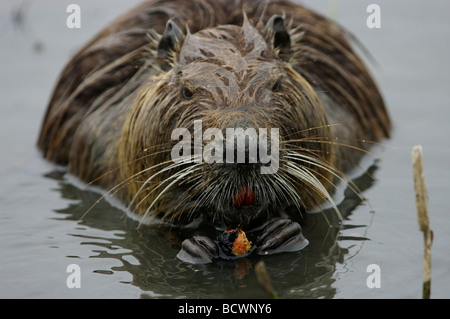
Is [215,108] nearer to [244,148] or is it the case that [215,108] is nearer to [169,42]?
[244,148]

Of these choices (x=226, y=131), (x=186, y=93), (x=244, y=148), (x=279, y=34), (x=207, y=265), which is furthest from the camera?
(x=279, y=34)

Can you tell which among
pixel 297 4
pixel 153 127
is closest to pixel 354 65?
pixel 297 4

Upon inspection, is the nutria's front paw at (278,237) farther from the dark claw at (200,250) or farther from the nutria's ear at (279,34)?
the nutria's ear at (279,34)

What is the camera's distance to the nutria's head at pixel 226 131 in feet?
13.6

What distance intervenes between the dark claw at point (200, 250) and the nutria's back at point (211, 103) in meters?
0.19

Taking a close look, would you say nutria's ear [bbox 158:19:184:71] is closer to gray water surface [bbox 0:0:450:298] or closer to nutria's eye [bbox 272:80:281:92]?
nutria's eye [bbox 272:80:281:92]

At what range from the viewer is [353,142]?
5688mm

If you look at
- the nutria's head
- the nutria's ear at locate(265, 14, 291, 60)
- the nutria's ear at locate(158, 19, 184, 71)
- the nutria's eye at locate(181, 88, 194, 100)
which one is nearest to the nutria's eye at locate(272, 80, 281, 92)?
the nutria's head

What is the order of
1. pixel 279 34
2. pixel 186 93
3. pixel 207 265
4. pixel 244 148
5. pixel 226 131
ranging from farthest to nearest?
pixel 279 34 → pixel 186 93 → pixel 207 265 → pixel 226 131 → pixel 244 148

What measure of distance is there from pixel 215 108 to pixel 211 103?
0.16 ft

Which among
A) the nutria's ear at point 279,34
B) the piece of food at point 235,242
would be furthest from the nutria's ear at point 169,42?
the piece of food at point 235,242

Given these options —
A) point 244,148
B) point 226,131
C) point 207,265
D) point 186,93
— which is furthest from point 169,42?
point 207,265

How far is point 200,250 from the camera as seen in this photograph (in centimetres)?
435

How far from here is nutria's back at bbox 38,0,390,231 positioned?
436 cm
